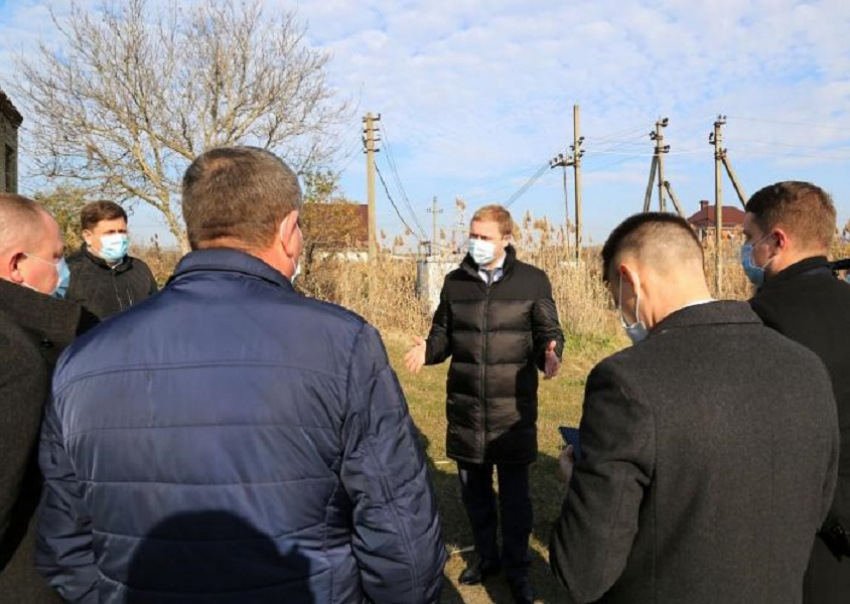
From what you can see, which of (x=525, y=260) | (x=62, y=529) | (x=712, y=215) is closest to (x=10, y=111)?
(x=525, y=260)

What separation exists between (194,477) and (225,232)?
1.86ft

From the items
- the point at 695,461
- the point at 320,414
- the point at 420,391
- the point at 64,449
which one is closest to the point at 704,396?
the point at 695,461

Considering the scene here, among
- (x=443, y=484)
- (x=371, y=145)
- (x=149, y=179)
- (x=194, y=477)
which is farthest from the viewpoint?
(x=371, y=145)

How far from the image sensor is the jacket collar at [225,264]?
1.45 metres

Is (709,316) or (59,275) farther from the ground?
(59,275)

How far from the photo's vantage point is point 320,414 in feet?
4.50

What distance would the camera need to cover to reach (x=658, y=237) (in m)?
1.69

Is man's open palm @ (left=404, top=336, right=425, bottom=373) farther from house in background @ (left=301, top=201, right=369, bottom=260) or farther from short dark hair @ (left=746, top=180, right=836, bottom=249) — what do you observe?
house in background @ (left=301, top=201, right=369, bottom=260)

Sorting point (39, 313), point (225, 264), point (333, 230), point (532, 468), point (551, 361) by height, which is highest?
point (333, 230)

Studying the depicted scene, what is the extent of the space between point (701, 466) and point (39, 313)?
1.89 m

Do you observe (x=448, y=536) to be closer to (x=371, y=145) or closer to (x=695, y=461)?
(x=695, y=461)

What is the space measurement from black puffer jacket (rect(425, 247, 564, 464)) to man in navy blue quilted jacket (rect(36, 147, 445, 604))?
86.5 inches

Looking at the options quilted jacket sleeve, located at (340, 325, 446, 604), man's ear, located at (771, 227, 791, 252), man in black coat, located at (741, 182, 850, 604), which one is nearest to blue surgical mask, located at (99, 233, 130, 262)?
quilted jacket sleeve, located at (340, 325, 446, 604)

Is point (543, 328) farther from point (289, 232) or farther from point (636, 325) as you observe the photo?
point (289, 232)
